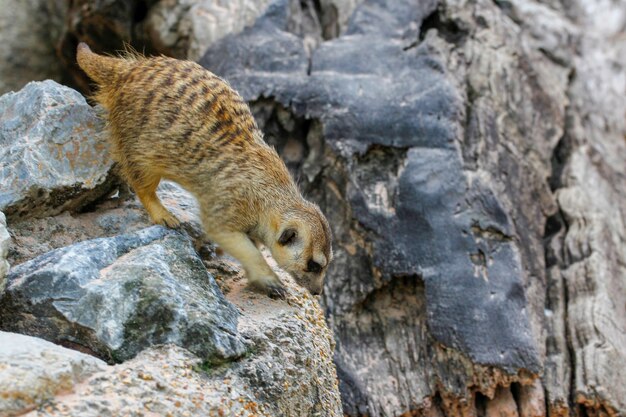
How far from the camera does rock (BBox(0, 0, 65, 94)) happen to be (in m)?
7.52

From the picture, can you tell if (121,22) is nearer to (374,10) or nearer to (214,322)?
(374,10)

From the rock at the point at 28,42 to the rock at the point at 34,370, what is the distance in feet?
17.7

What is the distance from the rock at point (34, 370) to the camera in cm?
244

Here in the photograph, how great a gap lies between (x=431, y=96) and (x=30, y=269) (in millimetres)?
3183

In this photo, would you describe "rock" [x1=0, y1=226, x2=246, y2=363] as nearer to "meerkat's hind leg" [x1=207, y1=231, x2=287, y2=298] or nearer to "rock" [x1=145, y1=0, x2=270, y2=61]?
"meerkat's hind leg" [x1=207, y1=231, x2=287, y2=298]

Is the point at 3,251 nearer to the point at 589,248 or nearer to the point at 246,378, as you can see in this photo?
the point at 246,378

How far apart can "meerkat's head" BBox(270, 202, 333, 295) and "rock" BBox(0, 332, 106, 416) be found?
147 cm

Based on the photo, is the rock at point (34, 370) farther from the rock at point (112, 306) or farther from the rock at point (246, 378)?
the rock at point (112, 306)

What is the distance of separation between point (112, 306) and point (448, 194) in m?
2.73

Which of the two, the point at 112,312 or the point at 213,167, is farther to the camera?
the point at 213,167

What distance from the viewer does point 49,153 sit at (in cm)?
383

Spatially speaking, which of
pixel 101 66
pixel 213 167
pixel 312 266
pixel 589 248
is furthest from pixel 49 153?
pixel 589 248

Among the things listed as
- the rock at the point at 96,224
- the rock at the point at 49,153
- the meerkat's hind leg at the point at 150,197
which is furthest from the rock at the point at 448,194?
the rock at the point at 49,153

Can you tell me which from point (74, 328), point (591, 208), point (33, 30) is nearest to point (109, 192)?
point (74, 328)
